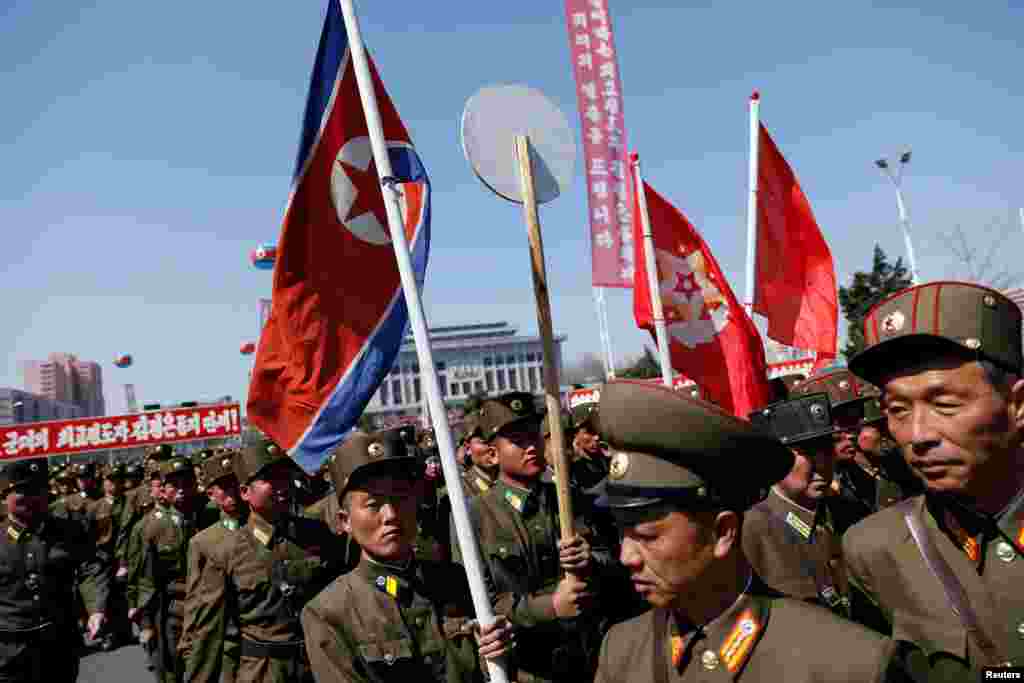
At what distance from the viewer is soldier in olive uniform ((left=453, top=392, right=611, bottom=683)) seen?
3514 mm

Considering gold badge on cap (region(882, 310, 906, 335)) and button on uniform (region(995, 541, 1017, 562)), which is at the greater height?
gold badge on cap (region(882, 310, 906, 335))

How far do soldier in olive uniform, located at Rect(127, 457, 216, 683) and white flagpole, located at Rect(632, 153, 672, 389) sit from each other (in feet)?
18.2

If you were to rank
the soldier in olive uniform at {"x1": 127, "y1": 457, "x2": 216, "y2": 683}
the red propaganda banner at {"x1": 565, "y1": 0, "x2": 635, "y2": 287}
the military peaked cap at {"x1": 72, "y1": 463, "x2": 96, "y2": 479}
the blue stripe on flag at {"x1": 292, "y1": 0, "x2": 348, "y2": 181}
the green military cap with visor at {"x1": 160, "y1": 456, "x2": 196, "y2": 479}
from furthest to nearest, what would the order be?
the military peaked cap at {"x1": 72, "y1": 463, "x2": 96, "y2": 479}
the green military cap with visor at {"x1": 160, "y1": 456, "x2": 196, "y2": 479}
the soldier in olive uniform at {"x1": 127, "y1": 457, "x2": 216, "y2": 683}
the red propaganda banner at {"x1": 565, "y1": 0, "x2": 635, "y2": 287}
the blue stripe on flag at {"x1": 292, "y1": 0, "x2": 348, "y2": 181}

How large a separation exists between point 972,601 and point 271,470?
4.46m

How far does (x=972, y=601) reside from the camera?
7.18 feet

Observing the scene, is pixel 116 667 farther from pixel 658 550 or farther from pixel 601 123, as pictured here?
pixel 658 550

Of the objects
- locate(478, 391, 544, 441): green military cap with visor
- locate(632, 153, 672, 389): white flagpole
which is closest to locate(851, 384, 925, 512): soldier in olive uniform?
locate(632, 153, 672, 389): white flagpole

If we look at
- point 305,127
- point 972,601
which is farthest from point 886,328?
point 305,127

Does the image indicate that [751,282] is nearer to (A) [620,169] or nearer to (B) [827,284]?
(B) [827,284]

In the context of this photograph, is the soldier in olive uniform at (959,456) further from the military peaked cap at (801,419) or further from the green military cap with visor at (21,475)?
the green military cap with visor at (21,475)

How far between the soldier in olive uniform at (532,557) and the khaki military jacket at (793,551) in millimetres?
772

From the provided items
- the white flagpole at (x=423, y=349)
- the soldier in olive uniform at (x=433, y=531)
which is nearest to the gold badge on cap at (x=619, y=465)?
the white flagpole at (x=423, y=349)

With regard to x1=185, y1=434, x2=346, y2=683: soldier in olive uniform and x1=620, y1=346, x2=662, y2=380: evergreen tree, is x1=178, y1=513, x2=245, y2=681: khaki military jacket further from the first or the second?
x1=620, y1=346, x2=662, y2=380: evergreen tree

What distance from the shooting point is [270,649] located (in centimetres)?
494
